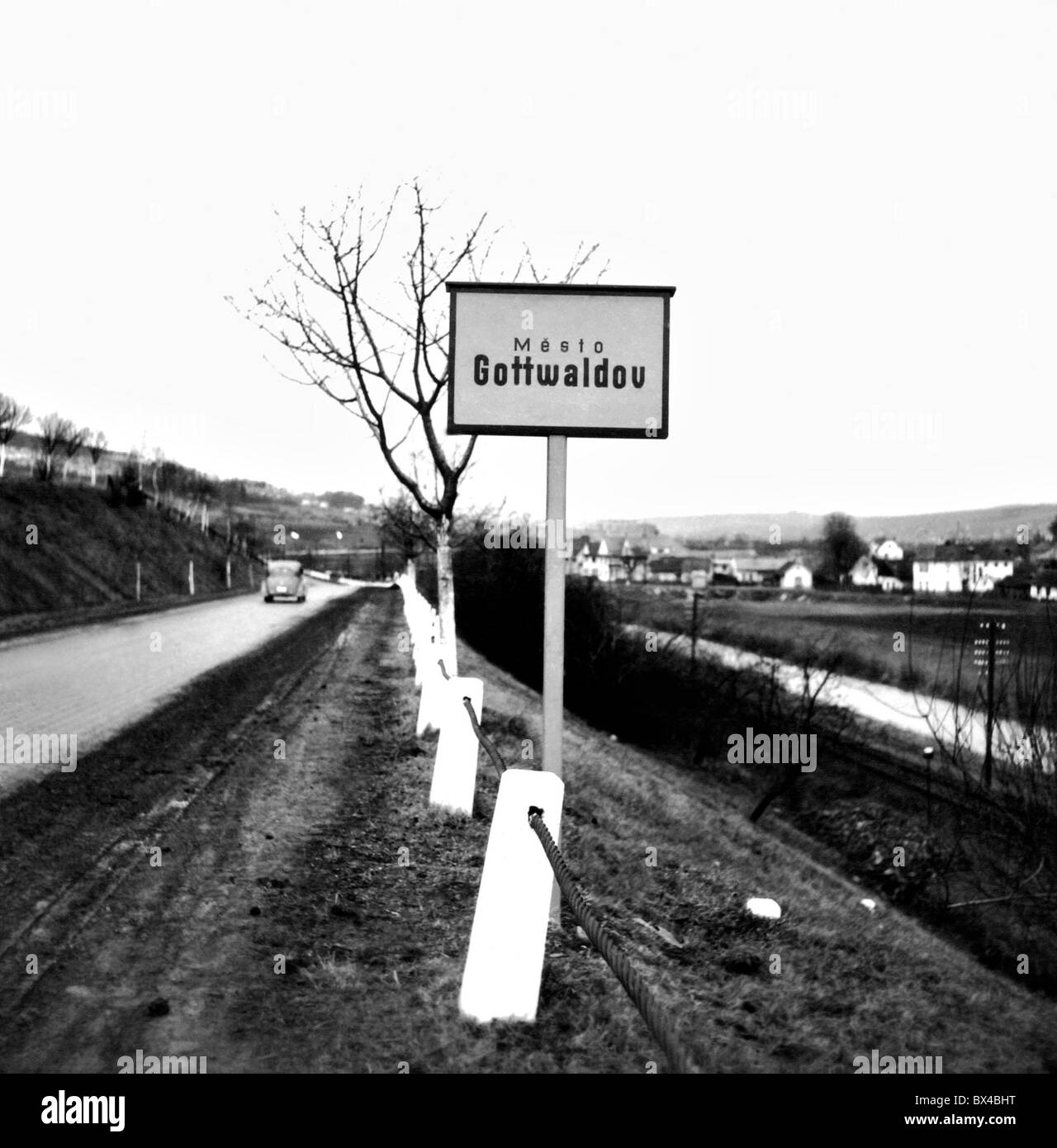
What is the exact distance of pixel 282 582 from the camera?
4056 centimetres

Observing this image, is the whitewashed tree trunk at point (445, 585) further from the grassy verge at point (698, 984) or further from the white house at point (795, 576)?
the white house at point (795, 576)

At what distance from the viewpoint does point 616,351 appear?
5.02 meters

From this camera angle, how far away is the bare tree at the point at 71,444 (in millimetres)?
67188

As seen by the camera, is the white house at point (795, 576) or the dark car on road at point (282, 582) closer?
the dark car on road at point (282, 582)

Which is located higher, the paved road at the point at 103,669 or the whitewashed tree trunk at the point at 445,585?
the whitewashed tree trunk at the point at 445,585

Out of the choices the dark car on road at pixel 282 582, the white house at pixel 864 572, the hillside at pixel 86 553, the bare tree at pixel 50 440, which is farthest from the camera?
the white house at pixel 864 572

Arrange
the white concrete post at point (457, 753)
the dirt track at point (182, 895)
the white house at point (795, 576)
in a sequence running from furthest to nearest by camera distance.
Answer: the white house at point (795, 576) < the white concrete post at point (457, 753) < the dirt track at point (182, 895)

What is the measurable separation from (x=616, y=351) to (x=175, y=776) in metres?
5.50

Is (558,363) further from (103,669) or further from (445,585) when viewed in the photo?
(103,669)

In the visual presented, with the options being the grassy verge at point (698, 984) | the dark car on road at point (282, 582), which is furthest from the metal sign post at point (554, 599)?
the dark car on road at point (282, 582)

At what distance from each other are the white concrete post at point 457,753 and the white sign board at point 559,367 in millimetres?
2783

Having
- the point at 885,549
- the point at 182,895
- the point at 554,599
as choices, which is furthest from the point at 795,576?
the point at 554,599

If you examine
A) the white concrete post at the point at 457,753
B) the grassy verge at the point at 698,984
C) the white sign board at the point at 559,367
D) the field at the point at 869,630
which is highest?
the white sign board at the point at 559,367

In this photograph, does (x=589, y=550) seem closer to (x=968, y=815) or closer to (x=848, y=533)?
(x=848, y=533)
